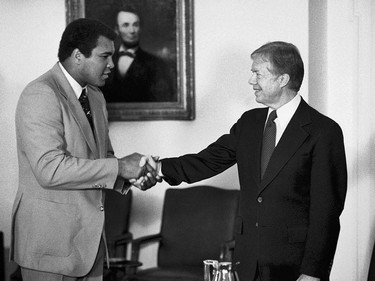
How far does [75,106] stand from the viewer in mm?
3430

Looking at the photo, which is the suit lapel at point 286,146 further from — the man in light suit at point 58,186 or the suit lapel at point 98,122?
the suit lapel at point 98,122

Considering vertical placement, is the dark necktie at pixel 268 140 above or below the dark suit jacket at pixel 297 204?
above

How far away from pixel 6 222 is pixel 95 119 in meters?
2.40

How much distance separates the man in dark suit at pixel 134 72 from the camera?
5426mm

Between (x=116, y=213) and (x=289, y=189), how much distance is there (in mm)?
2420

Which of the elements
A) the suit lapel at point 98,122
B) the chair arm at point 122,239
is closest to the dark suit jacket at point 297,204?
the suit lapel at point 98,122

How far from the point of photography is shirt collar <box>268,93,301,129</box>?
3416 millimetres

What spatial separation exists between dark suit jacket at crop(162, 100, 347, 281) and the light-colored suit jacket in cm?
73

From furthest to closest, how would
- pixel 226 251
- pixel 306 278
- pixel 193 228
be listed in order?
pixel 193 228 < pixel 226 251 < pixel 306 278

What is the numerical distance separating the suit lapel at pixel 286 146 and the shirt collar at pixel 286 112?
0.08 m

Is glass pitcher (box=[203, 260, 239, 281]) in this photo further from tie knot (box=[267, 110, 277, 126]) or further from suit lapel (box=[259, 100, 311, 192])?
tie knot (box=[267, 110, 277, 126])

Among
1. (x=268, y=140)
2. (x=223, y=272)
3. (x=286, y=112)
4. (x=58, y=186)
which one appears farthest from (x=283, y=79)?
(x=223, y=272)

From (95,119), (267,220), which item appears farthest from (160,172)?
(267,220)

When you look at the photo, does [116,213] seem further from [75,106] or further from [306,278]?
[306,278]
